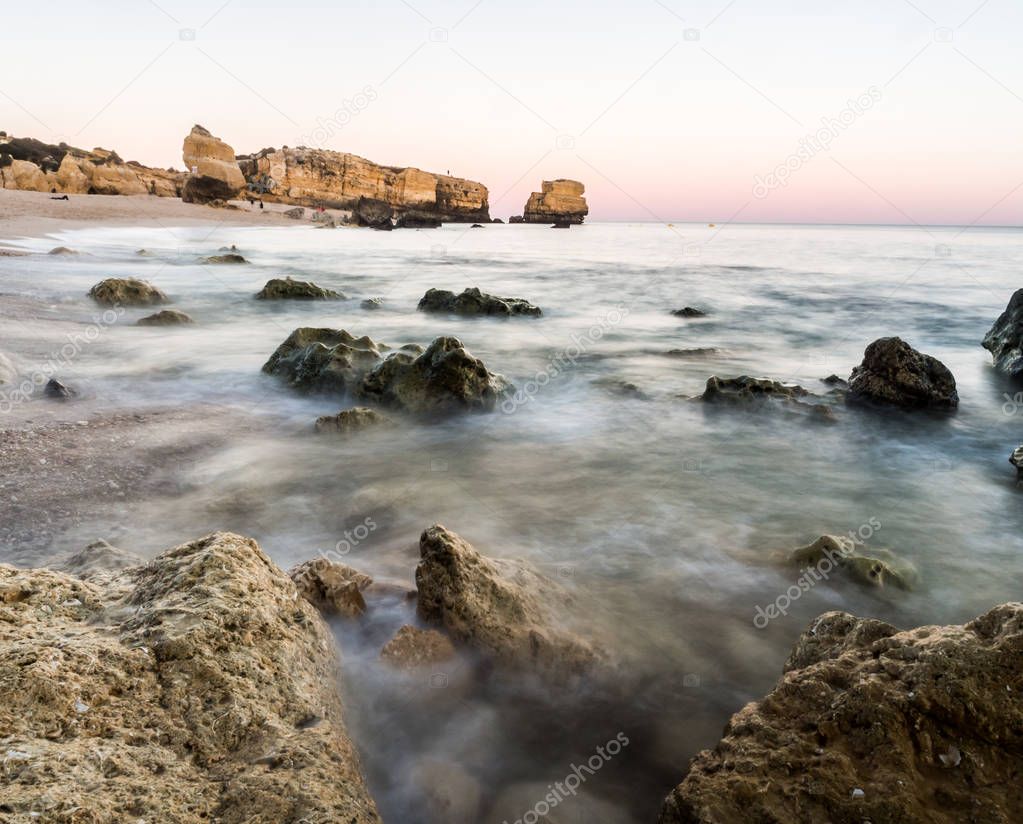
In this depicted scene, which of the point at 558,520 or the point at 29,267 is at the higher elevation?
the point at 29,267

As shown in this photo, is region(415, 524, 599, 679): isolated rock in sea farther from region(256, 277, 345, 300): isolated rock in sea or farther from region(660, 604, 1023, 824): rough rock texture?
region(256, 277, 345, 300): isolated rock in sea

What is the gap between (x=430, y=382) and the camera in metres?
6.20

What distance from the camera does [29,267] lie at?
1324cm

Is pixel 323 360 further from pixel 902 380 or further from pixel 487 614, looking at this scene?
pixel 902 380

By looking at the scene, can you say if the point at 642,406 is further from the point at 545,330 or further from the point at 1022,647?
the point at 1022,647

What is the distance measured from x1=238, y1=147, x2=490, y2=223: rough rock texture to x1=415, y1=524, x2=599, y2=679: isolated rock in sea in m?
60.4

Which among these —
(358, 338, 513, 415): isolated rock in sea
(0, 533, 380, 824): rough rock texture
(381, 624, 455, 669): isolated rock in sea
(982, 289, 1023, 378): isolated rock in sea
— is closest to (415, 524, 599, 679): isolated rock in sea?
(381, 624, 455, 669): isolated rock in sea

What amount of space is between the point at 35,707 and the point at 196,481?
310 cm

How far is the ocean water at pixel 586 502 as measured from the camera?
2459 millimetres

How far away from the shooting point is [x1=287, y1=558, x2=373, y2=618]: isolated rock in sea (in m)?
2.87

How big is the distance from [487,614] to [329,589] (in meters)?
0.73

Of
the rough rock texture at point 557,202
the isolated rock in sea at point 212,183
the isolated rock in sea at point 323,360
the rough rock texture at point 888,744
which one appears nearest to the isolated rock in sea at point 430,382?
the isolated rock in sea at point 323,360

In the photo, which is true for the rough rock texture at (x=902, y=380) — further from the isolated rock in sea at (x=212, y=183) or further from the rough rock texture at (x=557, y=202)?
the rough rock texture at (x=557, y=202)

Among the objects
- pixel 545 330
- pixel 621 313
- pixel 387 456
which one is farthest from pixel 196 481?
pixel 621 313
